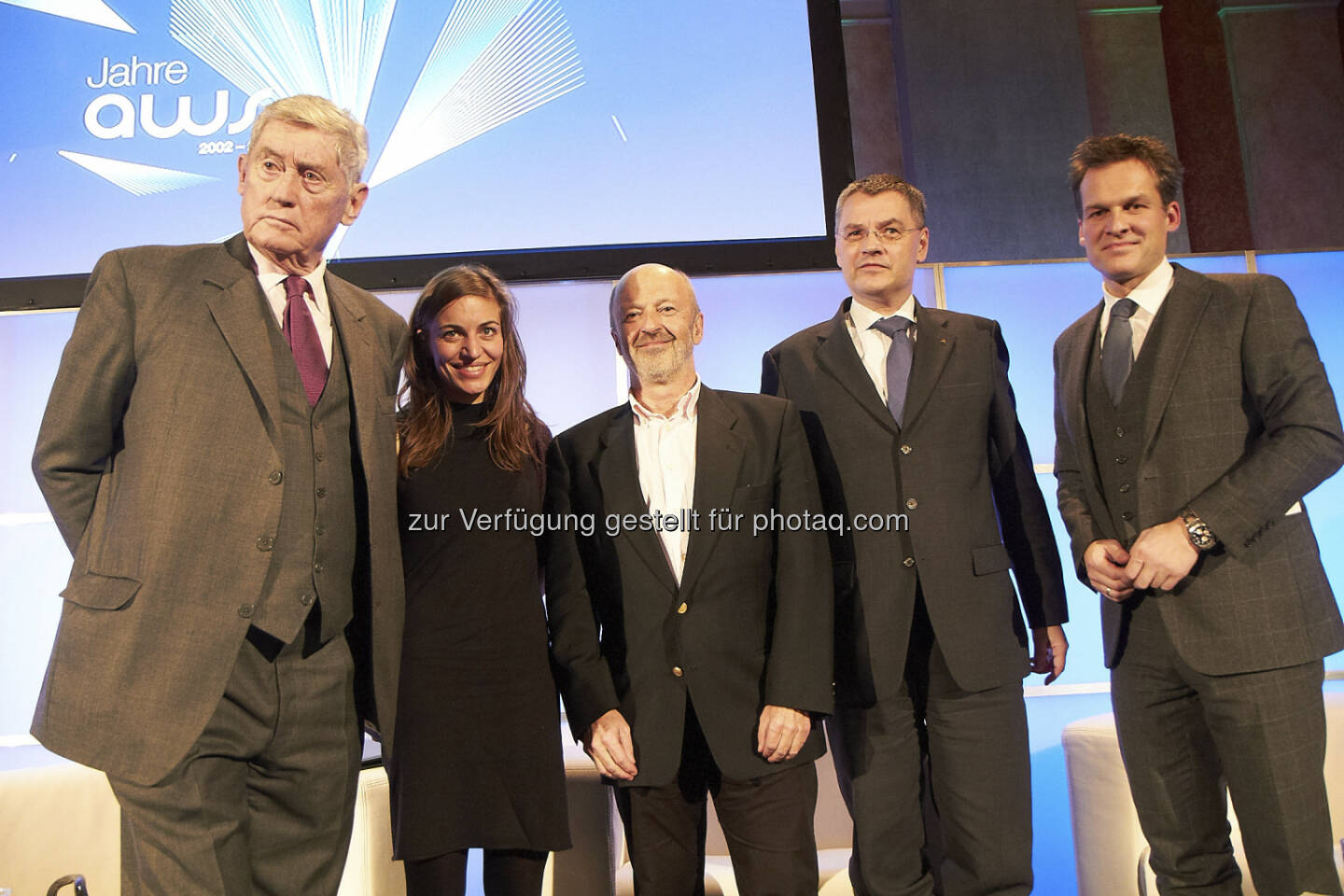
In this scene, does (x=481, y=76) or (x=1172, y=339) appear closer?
(x=1172, y=339)

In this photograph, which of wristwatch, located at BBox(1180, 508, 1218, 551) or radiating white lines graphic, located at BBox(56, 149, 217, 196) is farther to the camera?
radiating white lines graphic, located at BBox(56, 149, 217, 196)

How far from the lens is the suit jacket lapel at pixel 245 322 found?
66.5 inches

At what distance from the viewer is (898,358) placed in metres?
2.32

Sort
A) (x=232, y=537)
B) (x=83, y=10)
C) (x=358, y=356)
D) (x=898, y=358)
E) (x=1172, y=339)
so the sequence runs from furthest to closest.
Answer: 1. (x=83, y=10)
2. (x=898, y=358)
3. (x=1172, y=339)
4. (x=358, y=356)
5. (x=232, y=537)

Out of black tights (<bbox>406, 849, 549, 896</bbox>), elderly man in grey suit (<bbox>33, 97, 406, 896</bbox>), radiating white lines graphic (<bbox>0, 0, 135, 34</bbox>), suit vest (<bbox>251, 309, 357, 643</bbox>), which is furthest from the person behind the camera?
radiating white lines graphic (<bbox>0, 0, 135, 34</bbox>)

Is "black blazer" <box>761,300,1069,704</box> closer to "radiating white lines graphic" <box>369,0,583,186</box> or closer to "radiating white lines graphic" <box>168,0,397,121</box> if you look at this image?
"radiating white lines graphic" <box>369,0,583,186</box>

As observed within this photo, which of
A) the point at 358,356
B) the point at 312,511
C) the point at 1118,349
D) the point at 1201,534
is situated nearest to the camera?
the point at 312,511

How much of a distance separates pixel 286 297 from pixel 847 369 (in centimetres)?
125

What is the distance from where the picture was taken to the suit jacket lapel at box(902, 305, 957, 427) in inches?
87.8

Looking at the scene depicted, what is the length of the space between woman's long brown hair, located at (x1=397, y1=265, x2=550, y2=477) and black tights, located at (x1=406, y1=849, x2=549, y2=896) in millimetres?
813

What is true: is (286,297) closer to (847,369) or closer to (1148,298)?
(847,369)

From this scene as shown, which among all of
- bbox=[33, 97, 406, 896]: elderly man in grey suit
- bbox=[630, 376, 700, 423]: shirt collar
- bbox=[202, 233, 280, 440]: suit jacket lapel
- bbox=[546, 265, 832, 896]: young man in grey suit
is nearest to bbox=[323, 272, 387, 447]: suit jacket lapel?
bbox=[33, 97, 406, 896]: elderly man in grey suit

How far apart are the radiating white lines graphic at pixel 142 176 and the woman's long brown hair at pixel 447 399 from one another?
194cm

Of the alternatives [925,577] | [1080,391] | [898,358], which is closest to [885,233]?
[898,358]
